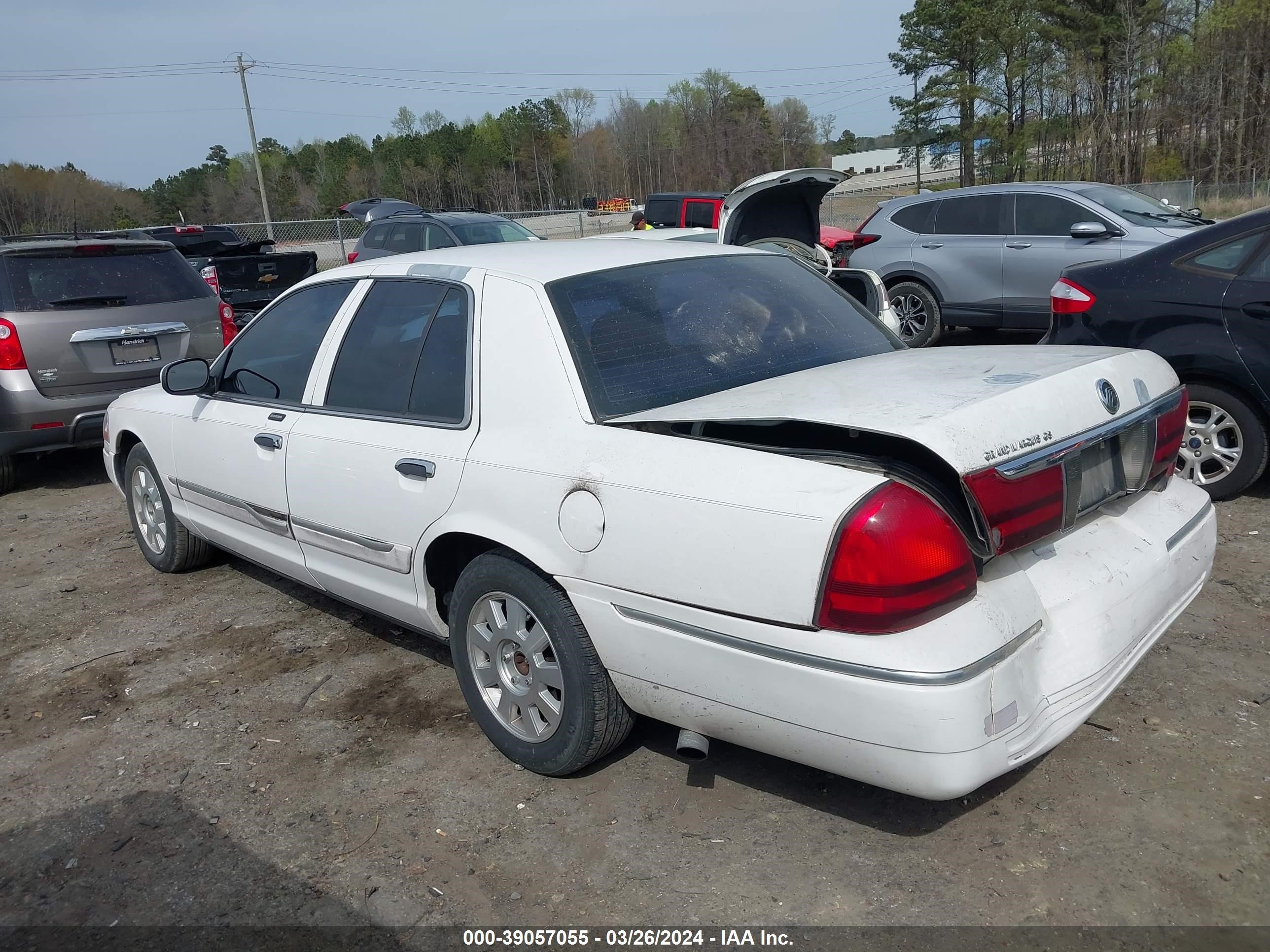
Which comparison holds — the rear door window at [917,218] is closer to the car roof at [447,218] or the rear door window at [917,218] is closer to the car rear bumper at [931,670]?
the car roof at [447,218]

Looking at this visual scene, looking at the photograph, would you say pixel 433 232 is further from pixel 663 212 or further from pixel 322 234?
pixel 322 234

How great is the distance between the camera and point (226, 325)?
795 centimetres

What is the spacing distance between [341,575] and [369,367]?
2.69 ft

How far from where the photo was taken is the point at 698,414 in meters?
2.70

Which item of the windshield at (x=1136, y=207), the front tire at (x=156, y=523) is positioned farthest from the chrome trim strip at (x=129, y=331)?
the windshield at (x=1136, y=207)

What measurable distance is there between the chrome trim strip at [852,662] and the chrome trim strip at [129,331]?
6018mm

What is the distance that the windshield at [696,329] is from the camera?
3.05m

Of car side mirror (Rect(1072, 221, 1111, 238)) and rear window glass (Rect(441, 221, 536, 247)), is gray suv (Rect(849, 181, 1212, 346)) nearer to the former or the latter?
car side mirror (Rect(1072, 221, 1111, 238))

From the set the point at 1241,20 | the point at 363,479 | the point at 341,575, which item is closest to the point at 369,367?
the point at 363,479

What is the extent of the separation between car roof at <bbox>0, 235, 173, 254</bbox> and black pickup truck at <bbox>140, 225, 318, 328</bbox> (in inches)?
113

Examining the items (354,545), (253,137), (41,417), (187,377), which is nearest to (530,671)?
(354,545)

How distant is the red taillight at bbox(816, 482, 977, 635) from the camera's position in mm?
2271

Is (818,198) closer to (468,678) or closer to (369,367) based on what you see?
(369,367)

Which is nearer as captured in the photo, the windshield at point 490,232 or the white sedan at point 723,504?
the white sedan at point 723,504
